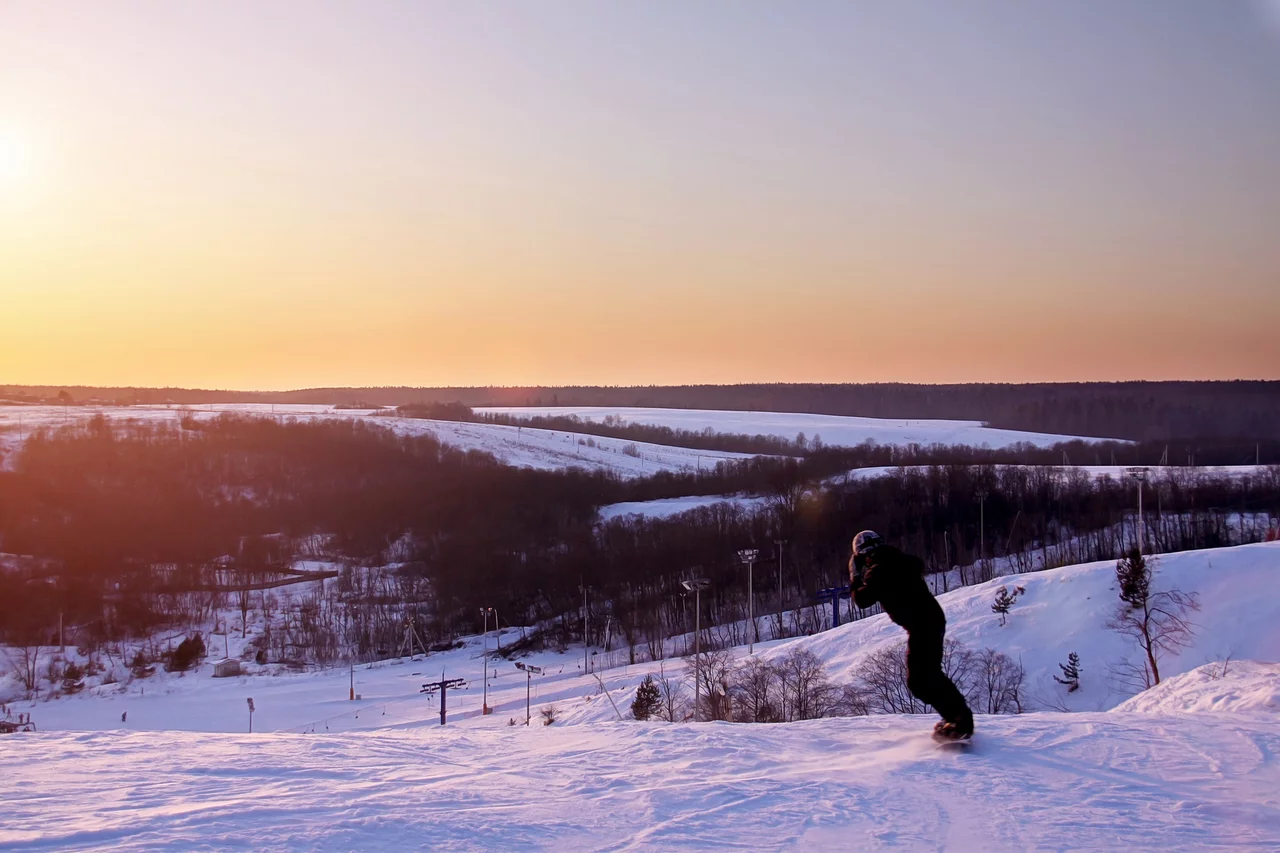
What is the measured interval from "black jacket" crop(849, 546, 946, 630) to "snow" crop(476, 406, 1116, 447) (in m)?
122

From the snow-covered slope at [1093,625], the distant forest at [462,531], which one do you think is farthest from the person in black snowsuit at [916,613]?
the distant forest at [462,531]

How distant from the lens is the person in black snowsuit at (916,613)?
6.45 m

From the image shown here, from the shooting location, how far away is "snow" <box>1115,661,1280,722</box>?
29.6ft

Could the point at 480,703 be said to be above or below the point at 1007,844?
below

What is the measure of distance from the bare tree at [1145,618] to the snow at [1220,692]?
16233mm

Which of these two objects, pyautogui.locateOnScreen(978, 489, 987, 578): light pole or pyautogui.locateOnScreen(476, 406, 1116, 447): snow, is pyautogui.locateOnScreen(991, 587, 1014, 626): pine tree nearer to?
pyautogui.locateOnScreen(978, 489, 987, 578): light pole

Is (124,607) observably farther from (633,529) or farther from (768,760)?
(768,760)

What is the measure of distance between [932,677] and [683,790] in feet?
7.05

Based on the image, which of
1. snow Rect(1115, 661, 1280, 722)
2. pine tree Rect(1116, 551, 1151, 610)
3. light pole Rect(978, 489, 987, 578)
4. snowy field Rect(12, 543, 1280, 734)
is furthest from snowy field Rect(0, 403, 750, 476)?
snow Rect(1115, 661, 1280, 722)

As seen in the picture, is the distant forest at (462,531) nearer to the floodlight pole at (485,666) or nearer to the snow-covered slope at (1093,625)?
the floodlight pole at (485,666)

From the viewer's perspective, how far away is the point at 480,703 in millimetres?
44281

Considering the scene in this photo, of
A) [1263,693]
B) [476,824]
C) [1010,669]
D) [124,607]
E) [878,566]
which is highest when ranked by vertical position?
[878,566]

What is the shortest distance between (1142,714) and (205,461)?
380 ft

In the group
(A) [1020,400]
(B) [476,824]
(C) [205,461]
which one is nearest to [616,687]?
(B) [476,824]
